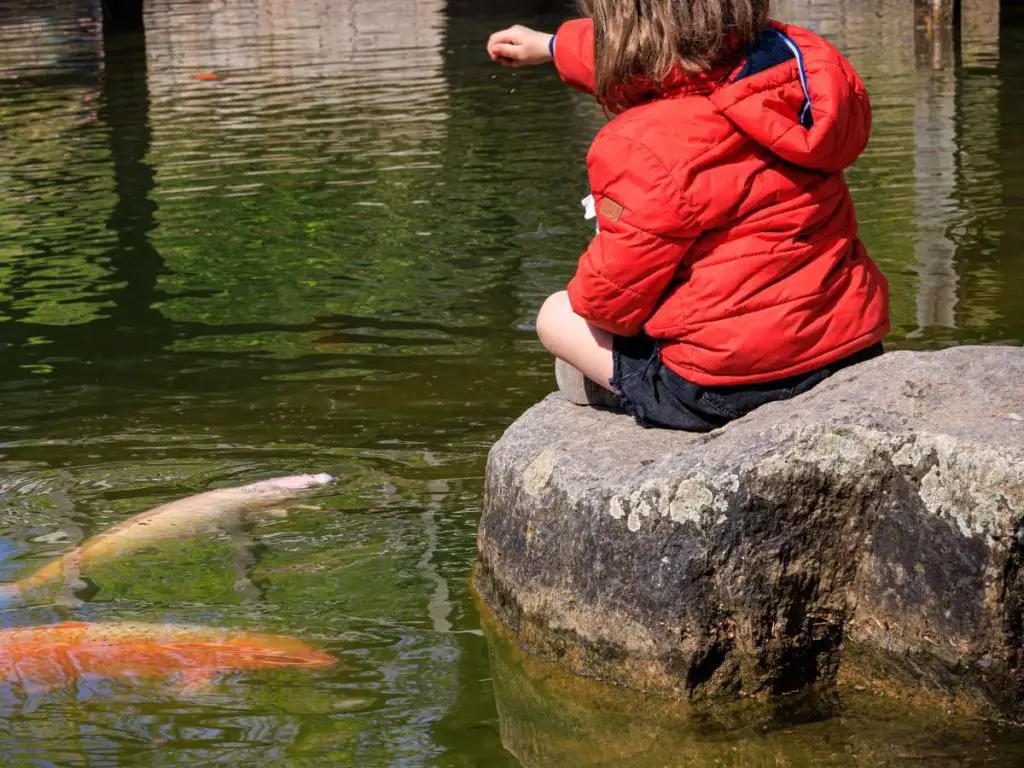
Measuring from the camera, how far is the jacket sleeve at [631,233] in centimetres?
346

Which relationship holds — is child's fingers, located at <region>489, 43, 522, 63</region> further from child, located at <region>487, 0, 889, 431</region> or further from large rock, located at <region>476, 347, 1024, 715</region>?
large rock, located at <region>476, 347, 1024, 715</region>

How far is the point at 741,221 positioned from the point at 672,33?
473mm

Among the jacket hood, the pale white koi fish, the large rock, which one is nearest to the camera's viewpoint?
the large rock

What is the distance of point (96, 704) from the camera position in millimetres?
3584

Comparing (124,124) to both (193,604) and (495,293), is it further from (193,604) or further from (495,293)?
(193,604)

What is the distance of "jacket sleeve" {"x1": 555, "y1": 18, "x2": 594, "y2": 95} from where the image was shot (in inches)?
150

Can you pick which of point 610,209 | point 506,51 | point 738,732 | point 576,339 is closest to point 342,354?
point 506,51

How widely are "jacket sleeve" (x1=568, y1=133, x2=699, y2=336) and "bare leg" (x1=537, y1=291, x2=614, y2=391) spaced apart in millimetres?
228

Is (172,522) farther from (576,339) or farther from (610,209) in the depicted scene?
(610,209)

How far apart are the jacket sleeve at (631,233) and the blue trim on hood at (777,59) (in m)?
0.31

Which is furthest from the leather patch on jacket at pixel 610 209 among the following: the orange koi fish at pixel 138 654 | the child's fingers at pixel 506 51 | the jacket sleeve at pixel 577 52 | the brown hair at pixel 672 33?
the orange koi fish at pixel 138 654

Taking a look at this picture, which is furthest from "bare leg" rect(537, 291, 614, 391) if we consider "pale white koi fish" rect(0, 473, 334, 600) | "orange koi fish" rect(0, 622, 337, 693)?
"pale white koi fish" rect(0, 473, 334, 600)

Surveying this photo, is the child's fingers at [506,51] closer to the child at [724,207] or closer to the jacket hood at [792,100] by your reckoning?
the child at [724,207]

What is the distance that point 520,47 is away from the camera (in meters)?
4.08
